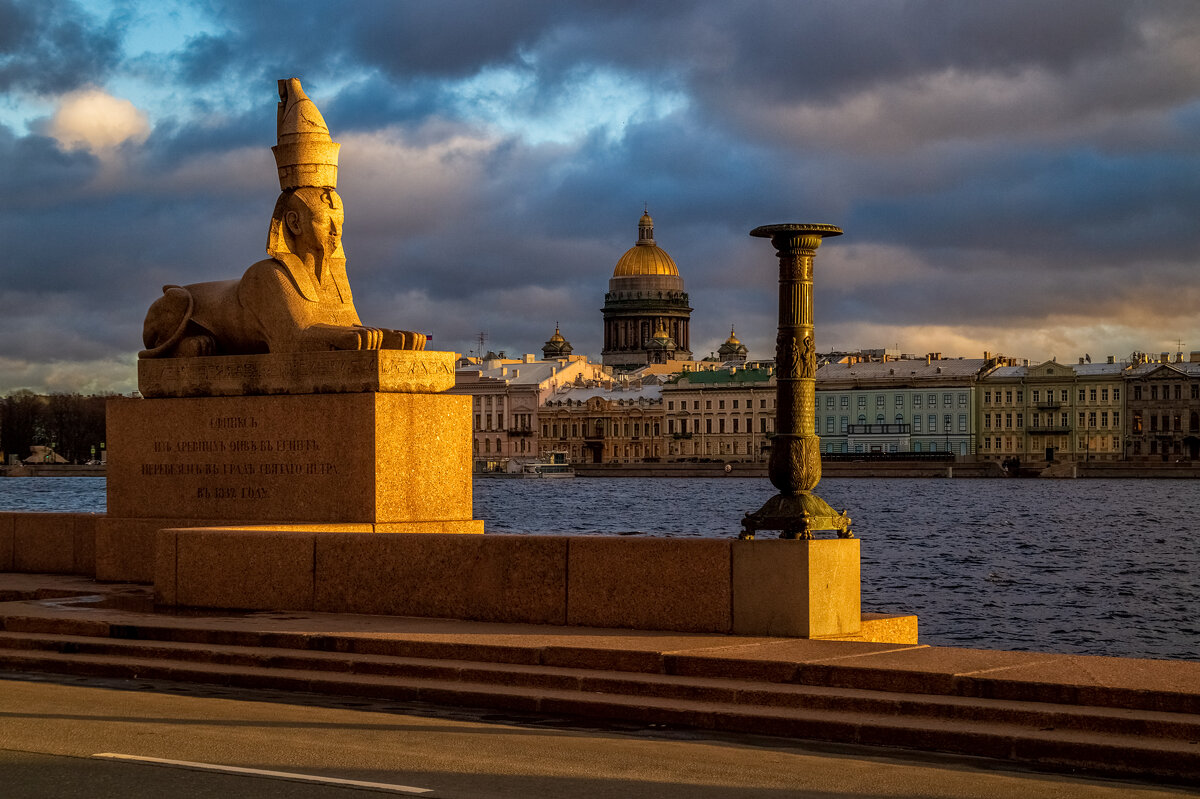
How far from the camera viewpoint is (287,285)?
12.5m

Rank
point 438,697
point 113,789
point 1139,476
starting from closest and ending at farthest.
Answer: point 113,789 < point 438,697 < point 1139,476

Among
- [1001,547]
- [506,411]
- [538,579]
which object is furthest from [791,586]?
[506,411]

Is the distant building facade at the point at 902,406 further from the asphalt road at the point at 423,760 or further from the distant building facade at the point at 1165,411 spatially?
the asphalt road at the point at 423,760

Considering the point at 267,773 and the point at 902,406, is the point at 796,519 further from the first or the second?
→ the point at 902,406

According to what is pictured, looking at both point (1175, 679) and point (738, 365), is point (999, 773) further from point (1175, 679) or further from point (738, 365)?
point (738, 365)

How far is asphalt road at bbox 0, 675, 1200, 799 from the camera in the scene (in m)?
6.09

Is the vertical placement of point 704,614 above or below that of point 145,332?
below

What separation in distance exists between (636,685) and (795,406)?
2.28 m

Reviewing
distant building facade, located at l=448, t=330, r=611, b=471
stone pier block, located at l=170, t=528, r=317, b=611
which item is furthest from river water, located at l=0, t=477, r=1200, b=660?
distant building facade, located at l=448, t=330, r=611, b=471

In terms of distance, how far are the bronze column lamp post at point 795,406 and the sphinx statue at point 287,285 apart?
3434mm

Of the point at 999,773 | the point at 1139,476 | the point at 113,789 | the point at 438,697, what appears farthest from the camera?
the point at 1139,476

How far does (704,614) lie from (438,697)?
1.56m

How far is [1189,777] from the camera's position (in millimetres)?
6367

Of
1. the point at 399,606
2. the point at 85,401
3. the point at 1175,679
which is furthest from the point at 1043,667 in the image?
the point at 85,401
